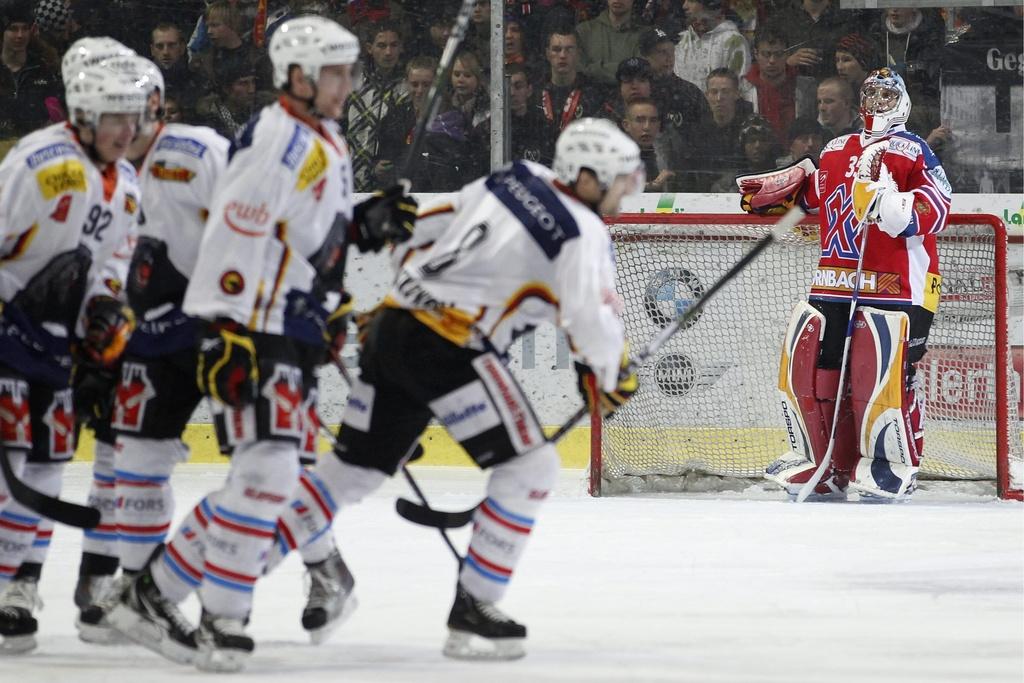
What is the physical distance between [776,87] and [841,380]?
1668 millimetres

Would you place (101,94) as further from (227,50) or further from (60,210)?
(227,50)

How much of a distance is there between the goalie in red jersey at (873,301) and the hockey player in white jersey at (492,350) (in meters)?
2.27

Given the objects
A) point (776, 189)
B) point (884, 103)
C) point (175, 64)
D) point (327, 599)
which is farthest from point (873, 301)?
point (175, 64)

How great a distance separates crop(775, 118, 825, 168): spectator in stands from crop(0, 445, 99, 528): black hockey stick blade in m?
4.08

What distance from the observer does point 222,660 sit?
2711 mm

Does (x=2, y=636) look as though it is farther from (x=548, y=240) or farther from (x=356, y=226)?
(x=548, y=240)

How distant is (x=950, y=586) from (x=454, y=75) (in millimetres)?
3442

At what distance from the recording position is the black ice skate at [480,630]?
2.91 m

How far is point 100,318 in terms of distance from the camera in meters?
2.91

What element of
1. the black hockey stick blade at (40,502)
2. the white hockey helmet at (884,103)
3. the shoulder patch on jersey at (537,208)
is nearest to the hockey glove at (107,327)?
the black hockey stick blade at (40,502)

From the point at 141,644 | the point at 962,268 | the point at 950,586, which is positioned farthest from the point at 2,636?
the point at 962,268

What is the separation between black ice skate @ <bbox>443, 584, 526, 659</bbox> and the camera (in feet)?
9.53

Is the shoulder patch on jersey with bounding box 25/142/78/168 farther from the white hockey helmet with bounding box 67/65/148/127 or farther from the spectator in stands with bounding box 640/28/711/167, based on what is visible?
the spectator in stands with bounding box 640/28/711/167

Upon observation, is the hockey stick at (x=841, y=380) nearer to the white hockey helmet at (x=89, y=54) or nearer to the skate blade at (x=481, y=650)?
the skate blade at (x=481, y=650)
